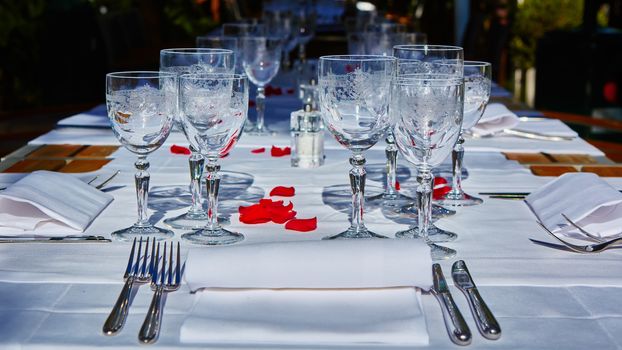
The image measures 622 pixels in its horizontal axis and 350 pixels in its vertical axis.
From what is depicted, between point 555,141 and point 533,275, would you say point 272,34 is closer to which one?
point 555,141

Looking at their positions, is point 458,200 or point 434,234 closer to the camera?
point 434,234

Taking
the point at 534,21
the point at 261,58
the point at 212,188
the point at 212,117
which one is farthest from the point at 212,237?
the point at 534,21

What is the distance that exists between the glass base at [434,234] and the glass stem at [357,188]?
6 cm

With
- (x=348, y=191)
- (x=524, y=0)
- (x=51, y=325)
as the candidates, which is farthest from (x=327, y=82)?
(x=524, y=0)

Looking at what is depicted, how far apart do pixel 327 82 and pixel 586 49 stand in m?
4.80

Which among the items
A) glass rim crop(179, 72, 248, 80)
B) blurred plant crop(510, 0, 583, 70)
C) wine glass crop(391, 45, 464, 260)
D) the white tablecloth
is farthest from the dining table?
blurred plant crop(510, 0, 583, 70)

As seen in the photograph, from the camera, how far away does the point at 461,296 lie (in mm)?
1095

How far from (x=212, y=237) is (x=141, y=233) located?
0.10 m

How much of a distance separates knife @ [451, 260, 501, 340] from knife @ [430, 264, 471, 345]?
0.06ft

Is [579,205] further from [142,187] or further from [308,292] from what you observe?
[142,187]

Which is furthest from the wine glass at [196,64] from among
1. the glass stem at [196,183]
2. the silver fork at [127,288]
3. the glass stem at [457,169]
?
the glass stem at [457,169]

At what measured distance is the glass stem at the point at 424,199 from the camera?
1.27m

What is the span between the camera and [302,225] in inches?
54.9

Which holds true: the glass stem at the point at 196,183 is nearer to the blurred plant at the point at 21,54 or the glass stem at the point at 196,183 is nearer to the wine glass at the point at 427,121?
the wine glass at the point at 427,121
